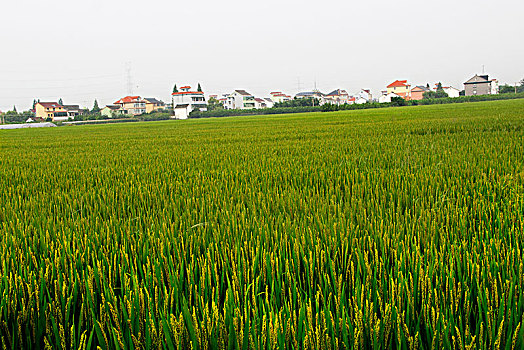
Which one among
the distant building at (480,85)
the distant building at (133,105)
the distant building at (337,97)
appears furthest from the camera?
the distant building at (337,97)

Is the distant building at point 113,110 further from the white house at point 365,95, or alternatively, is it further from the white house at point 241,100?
the white house at point 365,95

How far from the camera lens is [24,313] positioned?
3.65ft

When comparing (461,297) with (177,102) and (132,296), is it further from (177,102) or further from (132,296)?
(177,102)

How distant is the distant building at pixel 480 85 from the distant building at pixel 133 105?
2884 inches

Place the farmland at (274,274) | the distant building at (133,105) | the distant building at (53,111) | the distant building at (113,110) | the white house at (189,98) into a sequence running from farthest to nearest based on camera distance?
1. the distant building at (113,110)
2. the distant building at (133,105)
3. the distant building at (53,111)
4. the white house at (189,98)
5. the farmland at (274,274)

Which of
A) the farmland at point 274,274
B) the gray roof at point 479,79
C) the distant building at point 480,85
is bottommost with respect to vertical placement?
the farmland at point 274,274

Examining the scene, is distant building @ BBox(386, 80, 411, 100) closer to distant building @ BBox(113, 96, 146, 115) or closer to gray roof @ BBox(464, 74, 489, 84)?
gray roof @ BBox(464, 74, 489, 84)

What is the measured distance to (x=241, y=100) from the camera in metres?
98.4

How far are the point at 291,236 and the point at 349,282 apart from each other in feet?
1.26

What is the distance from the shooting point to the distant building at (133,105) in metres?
101

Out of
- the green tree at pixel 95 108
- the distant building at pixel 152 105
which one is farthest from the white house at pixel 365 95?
the green tree at pixel 95 108

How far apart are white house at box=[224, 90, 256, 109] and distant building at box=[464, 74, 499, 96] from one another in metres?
47.8

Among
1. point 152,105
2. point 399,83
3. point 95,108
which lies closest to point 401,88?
point 399,83

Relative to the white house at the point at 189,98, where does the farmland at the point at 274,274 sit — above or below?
below
